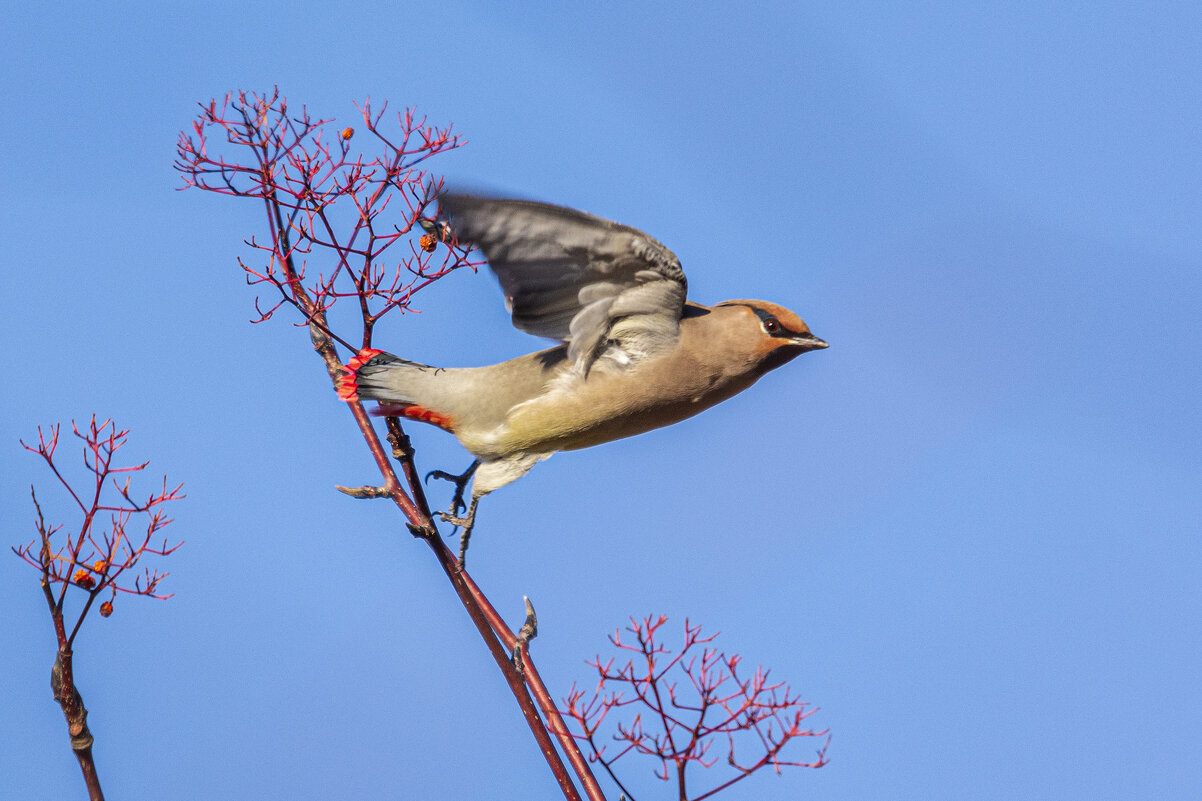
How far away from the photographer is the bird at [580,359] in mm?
4418

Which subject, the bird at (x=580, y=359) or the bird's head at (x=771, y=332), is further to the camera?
the bird's head at (x=771, y=332)

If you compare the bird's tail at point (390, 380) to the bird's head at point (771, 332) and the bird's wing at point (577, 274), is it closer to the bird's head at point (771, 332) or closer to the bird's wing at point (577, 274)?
the bird's wing at point (577, 274)

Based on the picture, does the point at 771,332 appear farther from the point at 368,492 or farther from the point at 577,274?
the point at 368,492

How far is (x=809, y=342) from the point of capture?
494 centimetres

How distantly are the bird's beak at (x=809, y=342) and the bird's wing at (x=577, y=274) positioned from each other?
50cm

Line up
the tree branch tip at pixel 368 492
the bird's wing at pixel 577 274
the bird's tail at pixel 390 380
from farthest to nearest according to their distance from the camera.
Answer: the bird's tail at pixel 390 380 < the bird's wing at pixel 577 274 < the tree branch tip at pixel 368 492

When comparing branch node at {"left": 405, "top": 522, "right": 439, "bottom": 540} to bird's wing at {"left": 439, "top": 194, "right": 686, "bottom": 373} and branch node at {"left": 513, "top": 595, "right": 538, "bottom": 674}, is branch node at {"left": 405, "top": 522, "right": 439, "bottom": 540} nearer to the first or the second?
branch node at {"left": 513, "top": 595, "right": 538, "bottom": 674}

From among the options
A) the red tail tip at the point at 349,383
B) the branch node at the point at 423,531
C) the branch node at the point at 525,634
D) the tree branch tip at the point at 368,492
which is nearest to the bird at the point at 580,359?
the red tail tip at the point at 349,383

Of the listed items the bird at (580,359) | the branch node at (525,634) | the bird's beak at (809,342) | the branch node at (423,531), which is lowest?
the branch node at (525,634)

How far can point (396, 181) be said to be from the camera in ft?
12.9

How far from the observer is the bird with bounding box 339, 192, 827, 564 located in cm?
442

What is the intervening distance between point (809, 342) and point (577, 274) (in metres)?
1.03

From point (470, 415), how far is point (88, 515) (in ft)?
7.34

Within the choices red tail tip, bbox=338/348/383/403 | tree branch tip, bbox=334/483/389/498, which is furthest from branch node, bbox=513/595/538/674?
red tail tip, bbox=338/348/383/403
